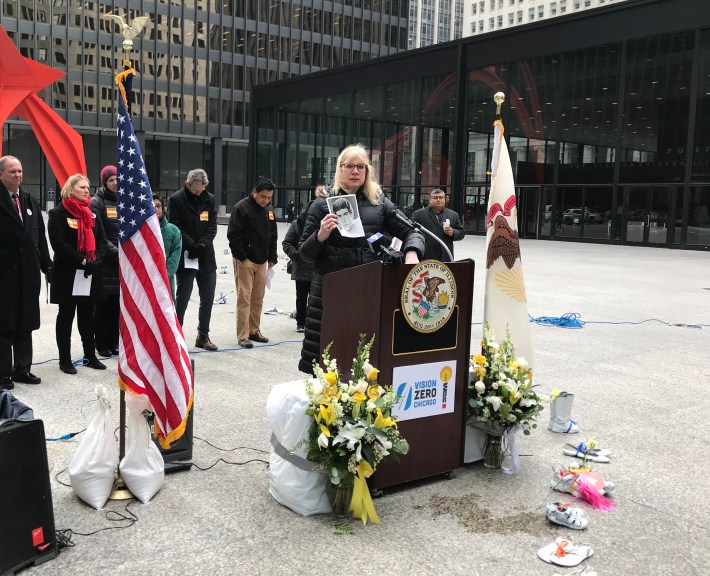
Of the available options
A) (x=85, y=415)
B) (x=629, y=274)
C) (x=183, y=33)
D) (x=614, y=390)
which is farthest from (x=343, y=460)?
(x=183, y=33)

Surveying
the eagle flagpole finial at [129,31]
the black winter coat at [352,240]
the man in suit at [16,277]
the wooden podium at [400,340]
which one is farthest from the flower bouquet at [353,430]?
the man in suit at [16,277]

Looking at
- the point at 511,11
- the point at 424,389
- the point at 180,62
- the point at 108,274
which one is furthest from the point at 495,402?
the point at 511,11

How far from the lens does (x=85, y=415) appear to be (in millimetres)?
5441

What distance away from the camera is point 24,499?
3.18 metres

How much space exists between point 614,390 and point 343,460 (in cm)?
392

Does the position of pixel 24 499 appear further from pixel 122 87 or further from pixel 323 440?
pixel 122 87

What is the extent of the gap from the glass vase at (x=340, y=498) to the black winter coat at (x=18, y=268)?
3755mm

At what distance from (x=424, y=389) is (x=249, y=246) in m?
4.66

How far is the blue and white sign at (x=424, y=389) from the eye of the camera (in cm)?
401

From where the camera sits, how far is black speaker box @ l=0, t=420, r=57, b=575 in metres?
3.10

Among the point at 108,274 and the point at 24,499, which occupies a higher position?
the point at 108,274

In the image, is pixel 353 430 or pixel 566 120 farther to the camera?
pixel 566 120

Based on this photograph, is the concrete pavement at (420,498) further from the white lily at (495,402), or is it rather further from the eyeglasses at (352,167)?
the eyeglasses at (352,167)

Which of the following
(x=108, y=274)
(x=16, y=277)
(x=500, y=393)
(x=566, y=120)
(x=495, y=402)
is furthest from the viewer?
(x=566, y=120)
